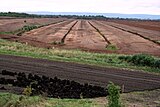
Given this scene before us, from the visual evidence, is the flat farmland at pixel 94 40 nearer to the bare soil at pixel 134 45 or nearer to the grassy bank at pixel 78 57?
the bare soil at pixel 134 45

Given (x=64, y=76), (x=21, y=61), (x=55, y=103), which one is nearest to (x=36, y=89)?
(x=55, y=103)

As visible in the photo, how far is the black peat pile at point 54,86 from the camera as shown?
55.3 ft

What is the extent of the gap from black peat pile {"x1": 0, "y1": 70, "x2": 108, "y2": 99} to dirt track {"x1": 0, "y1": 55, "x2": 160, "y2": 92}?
1398mm

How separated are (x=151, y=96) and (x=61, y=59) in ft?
38.4

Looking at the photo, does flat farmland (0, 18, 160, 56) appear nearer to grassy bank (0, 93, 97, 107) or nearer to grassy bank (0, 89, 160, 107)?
grassy bank (0, 89, 160, 107)

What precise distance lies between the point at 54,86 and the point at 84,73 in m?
5.03

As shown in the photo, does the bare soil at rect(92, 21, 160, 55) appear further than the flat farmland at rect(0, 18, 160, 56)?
No

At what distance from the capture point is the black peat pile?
663 inches

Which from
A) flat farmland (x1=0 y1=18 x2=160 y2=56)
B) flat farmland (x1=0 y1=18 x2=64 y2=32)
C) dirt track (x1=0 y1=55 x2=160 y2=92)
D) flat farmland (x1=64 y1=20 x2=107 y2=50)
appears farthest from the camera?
flat farmland (x1=0 y1=18 x2=64 y2=32)

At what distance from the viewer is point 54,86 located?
18.4 meters

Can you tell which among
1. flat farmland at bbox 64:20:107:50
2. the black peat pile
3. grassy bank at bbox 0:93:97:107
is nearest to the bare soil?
flat farmland at bbox 64:20:107:50

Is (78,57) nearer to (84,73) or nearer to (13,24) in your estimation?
(84,73)

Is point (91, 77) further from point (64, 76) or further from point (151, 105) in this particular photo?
point (151, 105)

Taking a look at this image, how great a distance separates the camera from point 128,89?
19281 millimetres
